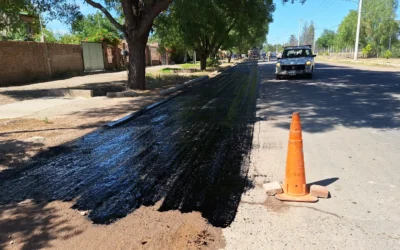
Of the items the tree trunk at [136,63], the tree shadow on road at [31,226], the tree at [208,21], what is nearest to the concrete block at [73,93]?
the tree trunk at [136,63]

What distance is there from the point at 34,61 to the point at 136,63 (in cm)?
1013

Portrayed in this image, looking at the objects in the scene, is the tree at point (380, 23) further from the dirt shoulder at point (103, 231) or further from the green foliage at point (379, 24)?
the dirt shoulder at point (103, 231)

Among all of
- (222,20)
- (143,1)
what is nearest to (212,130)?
(143,1)

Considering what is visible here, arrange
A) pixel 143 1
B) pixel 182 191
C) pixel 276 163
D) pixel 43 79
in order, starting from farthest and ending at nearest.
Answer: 1. pixel 43 79
2. pixel 143 1
3. pixel 276 163
4. pixel 182 191

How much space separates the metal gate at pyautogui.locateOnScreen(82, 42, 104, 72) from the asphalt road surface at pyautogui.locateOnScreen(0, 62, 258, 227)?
73.3 ft

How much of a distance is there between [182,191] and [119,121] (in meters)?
4.81

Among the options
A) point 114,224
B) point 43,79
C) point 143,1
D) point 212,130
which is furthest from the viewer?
point 43,79

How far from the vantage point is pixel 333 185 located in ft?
13.5

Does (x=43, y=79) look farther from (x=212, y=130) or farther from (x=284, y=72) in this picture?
(x=212, y=130)

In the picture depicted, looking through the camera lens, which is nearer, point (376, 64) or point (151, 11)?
point (151, 11)

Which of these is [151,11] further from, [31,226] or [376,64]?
[376,64]

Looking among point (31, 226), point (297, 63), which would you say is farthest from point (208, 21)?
point (31, 226)

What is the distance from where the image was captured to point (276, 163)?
4.99m

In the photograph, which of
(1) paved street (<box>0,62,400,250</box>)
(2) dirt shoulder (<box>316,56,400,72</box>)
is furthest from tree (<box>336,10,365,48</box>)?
(1) paved street (<box>0,62,400,250</box>)
